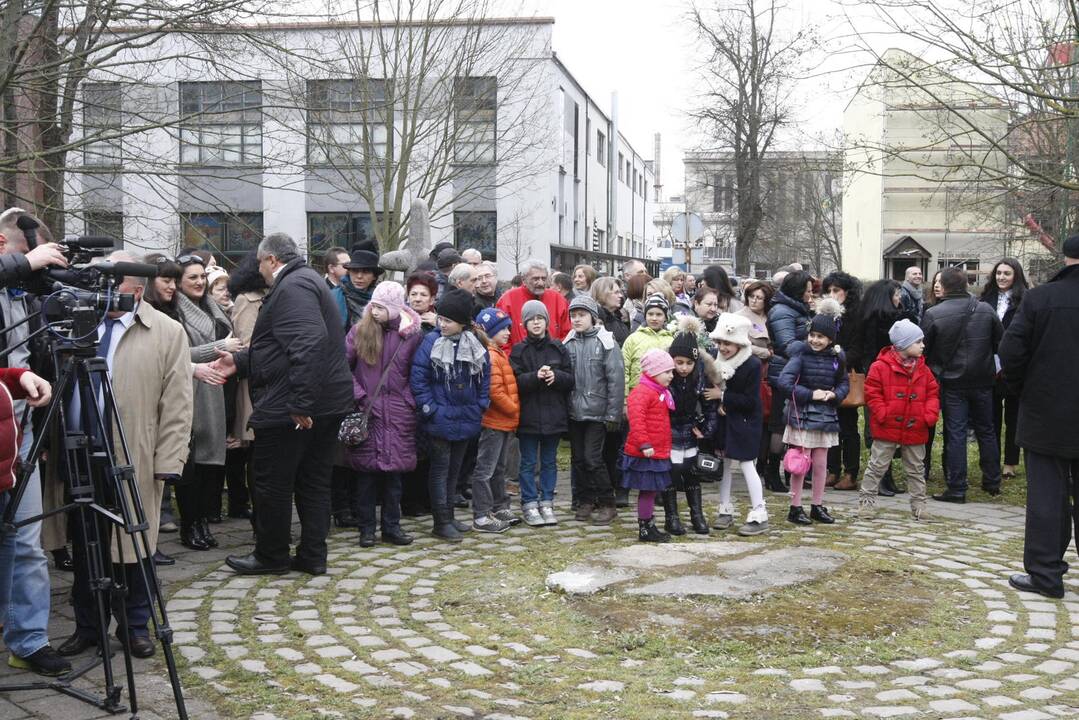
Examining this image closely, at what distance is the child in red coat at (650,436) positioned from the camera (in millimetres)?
7719

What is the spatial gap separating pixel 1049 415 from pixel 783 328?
328 centimetres

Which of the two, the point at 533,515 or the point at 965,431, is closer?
the point at 533,515

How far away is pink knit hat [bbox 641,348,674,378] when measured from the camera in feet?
25.3

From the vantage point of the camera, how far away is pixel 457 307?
25.4ft

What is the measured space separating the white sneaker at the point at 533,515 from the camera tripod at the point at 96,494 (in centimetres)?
405

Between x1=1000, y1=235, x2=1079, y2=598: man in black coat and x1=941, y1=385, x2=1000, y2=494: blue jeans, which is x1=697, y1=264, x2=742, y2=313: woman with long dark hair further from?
x1=1000, y1=235, x2=1079, y2=598: man in black coat

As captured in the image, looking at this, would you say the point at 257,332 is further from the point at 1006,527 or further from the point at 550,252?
the point at 550,252

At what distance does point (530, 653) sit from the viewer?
5340 millimetres

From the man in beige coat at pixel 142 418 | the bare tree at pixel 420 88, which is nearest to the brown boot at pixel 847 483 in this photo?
the man in beige coat at pixel 142 418

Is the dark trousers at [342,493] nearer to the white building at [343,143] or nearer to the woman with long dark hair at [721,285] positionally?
the white building at [343,143]

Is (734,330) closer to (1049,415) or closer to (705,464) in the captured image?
(705,464)

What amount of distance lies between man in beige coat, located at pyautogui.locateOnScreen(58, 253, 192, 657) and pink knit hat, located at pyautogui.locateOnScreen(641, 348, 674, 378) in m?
3.48

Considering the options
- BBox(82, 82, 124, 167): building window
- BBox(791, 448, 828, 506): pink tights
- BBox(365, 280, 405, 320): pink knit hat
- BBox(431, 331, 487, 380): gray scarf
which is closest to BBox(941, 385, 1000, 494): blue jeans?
BBox(791, 448, 828, 506): pink tights

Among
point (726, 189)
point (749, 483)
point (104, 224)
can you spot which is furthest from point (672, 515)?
point (726, 189)
